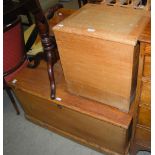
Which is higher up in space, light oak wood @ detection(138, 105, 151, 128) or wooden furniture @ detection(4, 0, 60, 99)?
wooden furniture @ detection(4, 0, 60, 99)

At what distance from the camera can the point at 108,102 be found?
1.12 m

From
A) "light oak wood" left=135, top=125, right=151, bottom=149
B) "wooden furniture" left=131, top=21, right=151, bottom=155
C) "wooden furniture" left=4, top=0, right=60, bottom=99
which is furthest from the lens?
"wooden furniture" left=4, top=0, right=60, bottom=99

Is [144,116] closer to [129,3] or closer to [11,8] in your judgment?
[129,3]

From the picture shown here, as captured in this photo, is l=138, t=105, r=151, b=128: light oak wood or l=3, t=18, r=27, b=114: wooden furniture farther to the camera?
l=3, t=18, r=27, b=114: wooden furniture

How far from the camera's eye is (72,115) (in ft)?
4.13

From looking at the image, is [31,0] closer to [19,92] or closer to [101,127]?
[19,92]

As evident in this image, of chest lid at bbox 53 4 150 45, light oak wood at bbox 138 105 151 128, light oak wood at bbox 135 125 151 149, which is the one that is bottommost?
light oak wood at bbox 135 125 151 149

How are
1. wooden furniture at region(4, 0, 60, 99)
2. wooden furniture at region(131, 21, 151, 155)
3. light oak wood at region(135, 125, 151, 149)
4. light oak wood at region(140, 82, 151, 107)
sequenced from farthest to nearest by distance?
wooden furniture at region(4, 0, 60, 99) < light oak wood at region(135, 125, 151, 149) < light oak wood at region(140, 82, 151, 107) < wooden furniture at region(131, 21, 151, 155)

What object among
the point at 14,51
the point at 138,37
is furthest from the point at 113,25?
the point at 14,51

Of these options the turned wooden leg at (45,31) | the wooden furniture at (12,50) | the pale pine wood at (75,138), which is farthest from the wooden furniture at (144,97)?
the wooden furniture at (12,50)

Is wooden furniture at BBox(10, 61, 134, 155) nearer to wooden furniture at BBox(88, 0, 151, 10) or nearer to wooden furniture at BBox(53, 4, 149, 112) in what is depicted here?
wooden furniture at BBox(53, 4, 149, 112)

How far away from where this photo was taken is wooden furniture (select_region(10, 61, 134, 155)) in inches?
44.1

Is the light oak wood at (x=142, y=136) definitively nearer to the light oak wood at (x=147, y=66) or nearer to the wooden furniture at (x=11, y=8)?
the light oak wood at (x=147, y=66)

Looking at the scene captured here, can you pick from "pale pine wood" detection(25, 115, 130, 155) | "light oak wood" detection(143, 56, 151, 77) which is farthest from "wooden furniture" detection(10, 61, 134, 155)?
"light oak wood" detection(143, 56, 151, 77)
